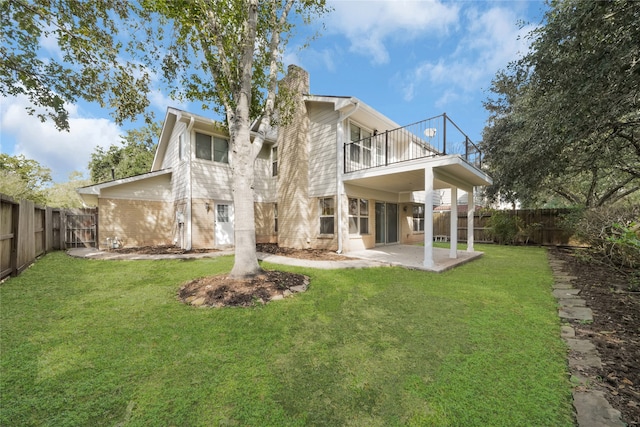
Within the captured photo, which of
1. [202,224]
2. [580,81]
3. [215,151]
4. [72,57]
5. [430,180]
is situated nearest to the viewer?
[580,81]

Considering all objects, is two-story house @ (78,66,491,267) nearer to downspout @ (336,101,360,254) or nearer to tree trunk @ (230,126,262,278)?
downspout @ (336,101,360,254)

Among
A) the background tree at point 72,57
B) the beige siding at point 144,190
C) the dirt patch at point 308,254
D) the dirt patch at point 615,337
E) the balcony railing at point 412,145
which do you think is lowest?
the dirt patch at point 615,337

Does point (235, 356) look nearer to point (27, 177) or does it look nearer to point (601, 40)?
point (601, 40)

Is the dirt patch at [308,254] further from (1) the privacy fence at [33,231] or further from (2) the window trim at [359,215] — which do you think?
(1) the privacy fence at [33,231]

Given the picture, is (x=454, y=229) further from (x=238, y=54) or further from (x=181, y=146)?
(x=181, y=146)

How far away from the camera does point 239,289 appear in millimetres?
4734

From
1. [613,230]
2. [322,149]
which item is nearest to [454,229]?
[613,230]

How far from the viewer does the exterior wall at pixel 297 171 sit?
1049 centimetres

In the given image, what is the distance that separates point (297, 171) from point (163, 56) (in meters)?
5.68

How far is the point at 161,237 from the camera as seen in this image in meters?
11.9

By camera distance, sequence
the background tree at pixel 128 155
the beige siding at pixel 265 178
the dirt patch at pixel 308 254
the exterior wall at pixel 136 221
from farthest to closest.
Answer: the background tree at pixel 128 155
the beige siding at pixel 265 178
the exterior wall at pixel 136 221
the dirt patch at pixel 308 254

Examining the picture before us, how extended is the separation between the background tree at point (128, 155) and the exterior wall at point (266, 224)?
1669 centimetres

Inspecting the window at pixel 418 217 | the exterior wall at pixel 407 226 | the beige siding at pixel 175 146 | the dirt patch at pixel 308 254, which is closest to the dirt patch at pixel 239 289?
the dirt patch at pixel 308 254

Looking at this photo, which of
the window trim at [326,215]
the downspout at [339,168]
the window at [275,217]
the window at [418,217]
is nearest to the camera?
the downspout at [339,168]
